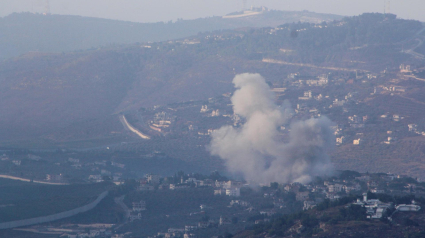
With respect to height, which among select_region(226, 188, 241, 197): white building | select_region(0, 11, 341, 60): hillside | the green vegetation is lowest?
select_region(226, 188, 241, 197): white building

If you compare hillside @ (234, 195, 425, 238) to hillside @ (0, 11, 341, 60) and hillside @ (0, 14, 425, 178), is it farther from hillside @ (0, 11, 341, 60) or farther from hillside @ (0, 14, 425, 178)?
hillside @ (0, 11, 341, 60)

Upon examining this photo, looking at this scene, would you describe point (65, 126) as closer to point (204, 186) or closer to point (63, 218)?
point (204, 186)

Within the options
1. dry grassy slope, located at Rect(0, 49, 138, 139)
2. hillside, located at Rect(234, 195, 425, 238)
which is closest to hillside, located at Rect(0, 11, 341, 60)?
dry grassy slope, located at Rect(0, 49, 138, 139)

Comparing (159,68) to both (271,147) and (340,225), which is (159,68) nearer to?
(271,147)

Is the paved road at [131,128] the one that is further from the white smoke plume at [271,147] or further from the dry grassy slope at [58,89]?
the white smoke plume at [271,147]

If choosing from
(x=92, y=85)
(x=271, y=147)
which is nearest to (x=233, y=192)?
(x=271, y=147)

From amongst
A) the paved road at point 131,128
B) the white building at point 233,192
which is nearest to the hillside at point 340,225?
the white building at point 233,192

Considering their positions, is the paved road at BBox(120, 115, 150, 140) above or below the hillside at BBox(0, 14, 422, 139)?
below
